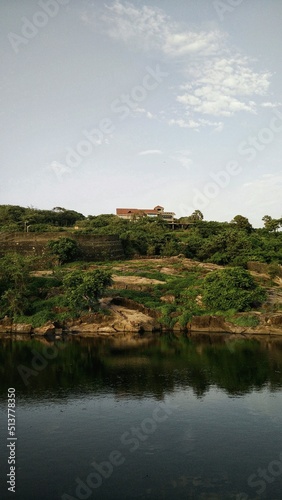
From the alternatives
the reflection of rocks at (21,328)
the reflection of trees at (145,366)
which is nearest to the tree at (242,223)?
the reflection of trees at (145,366)

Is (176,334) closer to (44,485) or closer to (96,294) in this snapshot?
(96,294)

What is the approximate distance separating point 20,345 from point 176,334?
16.0m

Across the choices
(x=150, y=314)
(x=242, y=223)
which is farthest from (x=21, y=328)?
(x=242, y=223)

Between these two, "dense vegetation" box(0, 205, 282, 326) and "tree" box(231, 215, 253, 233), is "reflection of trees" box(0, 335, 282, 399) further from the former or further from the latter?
"tree" box(231, 215, 253, 233)

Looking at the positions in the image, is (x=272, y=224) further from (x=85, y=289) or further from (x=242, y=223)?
(x=85, y=289)

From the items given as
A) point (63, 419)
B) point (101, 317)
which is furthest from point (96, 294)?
point (63, 419)

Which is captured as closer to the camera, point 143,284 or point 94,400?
point 94,400

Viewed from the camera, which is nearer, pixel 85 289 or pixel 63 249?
pixel 85 289

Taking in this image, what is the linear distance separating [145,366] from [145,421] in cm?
996

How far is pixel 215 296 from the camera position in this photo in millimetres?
47406

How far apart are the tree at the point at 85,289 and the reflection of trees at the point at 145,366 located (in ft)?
13.1

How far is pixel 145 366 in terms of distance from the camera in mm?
34031

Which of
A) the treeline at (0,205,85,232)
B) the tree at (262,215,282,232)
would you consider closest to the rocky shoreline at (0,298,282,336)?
the treeline at (0,205,85,232)

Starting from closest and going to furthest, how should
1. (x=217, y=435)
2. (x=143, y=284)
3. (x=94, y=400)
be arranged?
(x=217, y=435) → (x=94, y=400) → (x=143, y=284)
